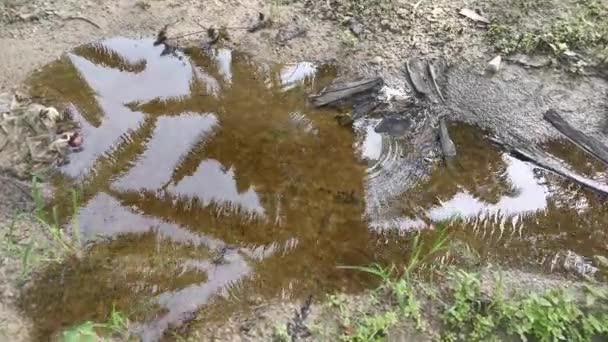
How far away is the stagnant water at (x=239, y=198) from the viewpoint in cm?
254

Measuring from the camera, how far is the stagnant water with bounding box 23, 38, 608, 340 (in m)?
2.54

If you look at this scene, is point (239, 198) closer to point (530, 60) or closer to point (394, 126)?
point (394, 126)

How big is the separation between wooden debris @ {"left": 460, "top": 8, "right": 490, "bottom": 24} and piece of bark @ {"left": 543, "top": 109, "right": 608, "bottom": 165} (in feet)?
2.43

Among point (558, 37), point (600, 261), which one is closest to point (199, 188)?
point (600, 261)

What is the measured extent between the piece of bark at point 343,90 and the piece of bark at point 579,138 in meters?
0.98

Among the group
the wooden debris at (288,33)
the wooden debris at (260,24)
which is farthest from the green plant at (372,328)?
the wooden debris at (260,24)

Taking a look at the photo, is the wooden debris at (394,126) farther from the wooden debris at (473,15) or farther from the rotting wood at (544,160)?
the wooden debris at (473,15)

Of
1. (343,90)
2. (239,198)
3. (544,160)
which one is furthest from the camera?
(343,90)

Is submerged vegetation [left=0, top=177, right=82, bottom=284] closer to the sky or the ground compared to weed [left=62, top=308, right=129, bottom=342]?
closer to the sky

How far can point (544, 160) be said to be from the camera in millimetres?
3053

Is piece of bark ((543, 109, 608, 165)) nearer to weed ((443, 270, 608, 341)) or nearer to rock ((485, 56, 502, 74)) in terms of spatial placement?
rock ((485, 56, 502, 74))

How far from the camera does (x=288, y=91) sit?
323cm

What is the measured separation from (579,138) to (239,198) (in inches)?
74.1

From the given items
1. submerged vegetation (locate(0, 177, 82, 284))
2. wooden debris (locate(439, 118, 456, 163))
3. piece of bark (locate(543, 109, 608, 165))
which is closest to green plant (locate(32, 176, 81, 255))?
submerged vegetation (locate(0, 177, 82, 284))
